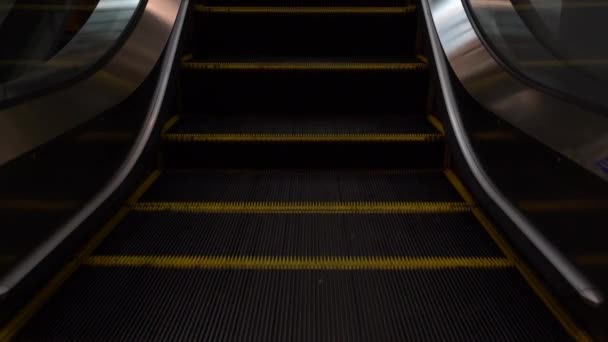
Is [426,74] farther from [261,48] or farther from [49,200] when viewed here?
[49,200]

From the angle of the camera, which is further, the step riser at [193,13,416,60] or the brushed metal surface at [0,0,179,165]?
the step riser at [193,13,416,60]

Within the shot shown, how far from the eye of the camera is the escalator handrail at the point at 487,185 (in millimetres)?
1408

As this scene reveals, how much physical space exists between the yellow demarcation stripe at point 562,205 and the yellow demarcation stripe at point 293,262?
229 mm

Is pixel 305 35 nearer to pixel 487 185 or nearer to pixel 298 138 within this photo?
pixel 298 138

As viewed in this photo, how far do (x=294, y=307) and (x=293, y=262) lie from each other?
0.27m

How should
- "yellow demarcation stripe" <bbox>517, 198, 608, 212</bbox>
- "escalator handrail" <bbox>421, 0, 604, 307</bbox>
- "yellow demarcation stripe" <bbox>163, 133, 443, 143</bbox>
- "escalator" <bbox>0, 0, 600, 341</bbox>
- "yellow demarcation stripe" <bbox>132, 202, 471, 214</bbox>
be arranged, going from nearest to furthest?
"yellow demarcation stripe" <bbox>517, 198, 608, 212</bbox> < "escalator handrail" <bbox>421, 0, 604, 307</bbox> < "escalator" <bbox>0, 0, 600, 341</bbox> < "yellow demarcation stripe" <bbox>132, 202, 471, 214</bbox> < "yellow demarcation stripe" <bbox>163, 133, 443, 143</bbox>

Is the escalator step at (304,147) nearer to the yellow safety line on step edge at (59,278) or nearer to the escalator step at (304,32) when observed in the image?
the yellow safety line on step edge at (59,278)

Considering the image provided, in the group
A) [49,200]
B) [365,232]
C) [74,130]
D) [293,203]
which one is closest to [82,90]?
[74,130]

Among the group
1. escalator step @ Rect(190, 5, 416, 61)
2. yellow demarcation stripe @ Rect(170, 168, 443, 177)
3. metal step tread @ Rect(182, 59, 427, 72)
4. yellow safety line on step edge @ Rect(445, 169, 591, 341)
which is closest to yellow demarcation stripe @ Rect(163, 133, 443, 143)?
yellow demarcation stripe @ Rect(170, 168, 443, 177)

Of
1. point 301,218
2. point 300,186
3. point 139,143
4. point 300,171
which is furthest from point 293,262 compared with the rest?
point 139,143

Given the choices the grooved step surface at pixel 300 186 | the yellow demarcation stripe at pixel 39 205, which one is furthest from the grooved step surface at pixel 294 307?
the grooved step surface at pixel 300 186

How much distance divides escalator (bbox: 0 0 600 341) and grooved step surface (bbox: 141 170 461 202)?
1 cm

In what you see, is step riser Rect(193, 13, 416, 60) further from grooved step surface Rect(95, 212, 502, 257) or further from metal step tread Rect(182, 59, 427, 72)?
grooved step surface Rect(95, 212, 502, 257)

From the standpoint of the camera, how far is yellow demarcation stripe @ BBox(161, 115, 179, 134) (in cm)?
270
